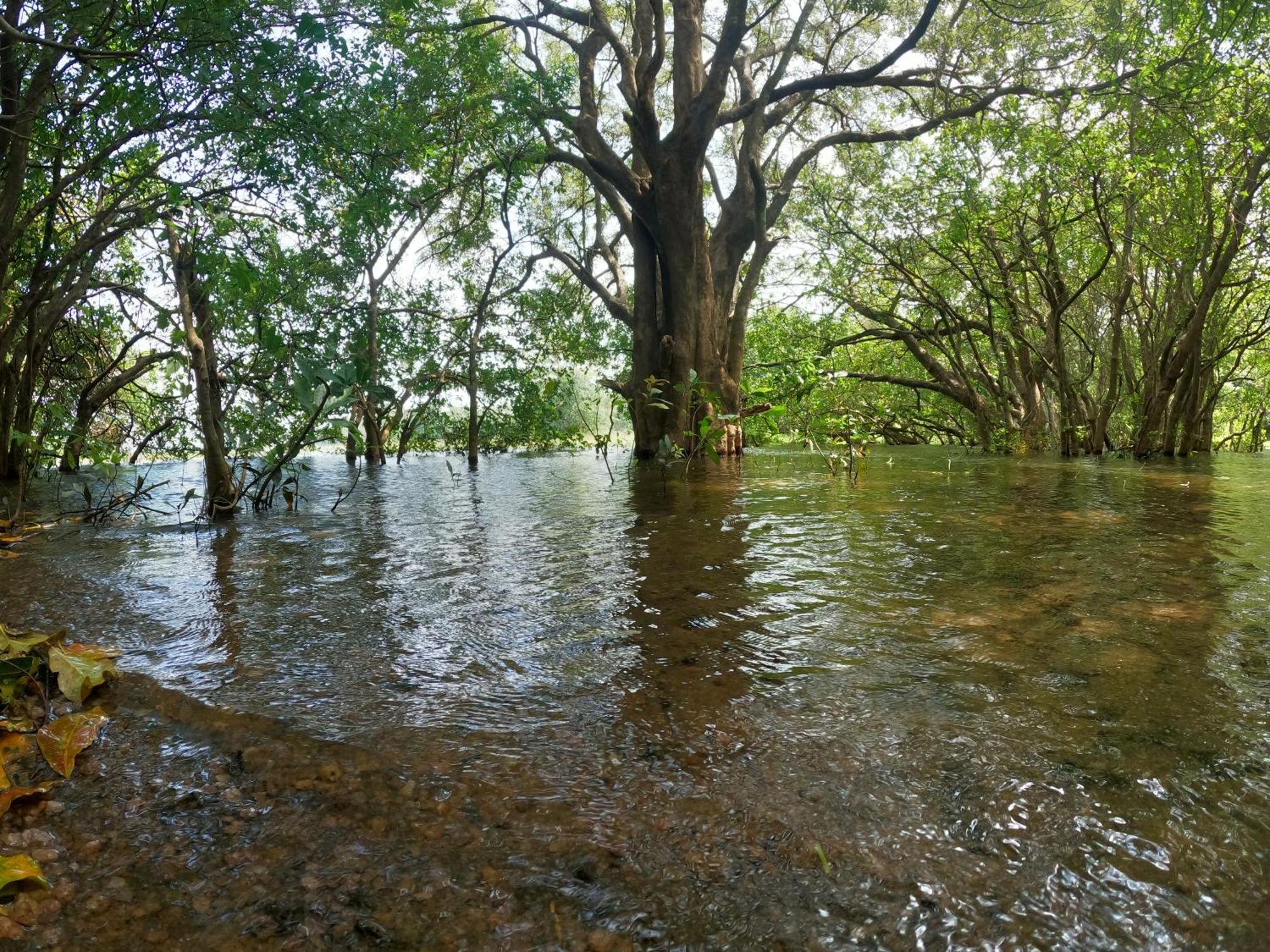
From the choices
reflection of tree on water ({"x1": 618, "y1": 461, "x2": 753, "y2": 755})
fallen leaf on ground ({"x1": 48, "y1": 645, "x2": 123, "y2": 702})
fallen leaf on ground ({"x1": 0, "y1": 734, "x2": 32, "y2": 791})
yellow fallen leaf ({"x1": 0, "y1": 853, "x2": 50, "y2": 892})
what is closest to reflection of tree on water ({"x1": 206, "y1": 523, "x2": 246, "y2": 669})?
fallen leaf on ground ({"x1": 48, "y1": 645, "x2": 123, "y2": 702})

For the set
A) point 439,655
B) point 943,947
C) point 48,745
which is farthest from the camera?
point 439,655

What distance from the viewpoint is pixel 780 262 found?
20328 mm

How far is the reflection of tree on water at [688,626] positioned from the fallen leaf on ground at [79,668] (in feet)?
4.87

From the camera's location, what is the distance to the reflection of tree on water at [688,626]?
1.99 meters

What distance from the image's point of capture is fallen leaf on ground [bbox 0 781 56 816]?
1488mm

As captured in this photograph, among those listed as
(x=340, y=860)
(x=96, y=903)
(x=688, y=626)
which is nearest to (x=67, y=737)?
(x=96, y=903)

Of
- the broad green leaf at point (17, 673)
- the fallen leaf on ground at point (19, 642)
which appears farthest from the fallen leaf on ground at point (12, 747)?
the fallen leaf on ground at point (19, 642)

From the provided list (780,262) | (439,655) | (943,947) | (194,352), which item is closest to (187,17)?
(194,352)

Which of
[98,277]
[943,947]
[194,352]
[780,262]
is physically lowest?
[943,947]

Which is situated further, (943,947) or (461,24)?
(461,24)

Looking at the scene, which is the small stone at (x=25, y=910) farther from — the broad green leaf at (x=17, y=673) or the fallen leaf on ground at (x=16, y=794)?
the broad green leaf at (x=17, y=673)

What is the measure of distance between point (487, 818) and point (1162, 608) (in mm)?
2642

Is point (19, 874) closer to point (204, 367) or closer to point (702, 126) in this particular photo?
point (204, 367)

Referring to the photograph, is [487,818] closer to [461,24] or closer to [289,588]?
[289,588]
